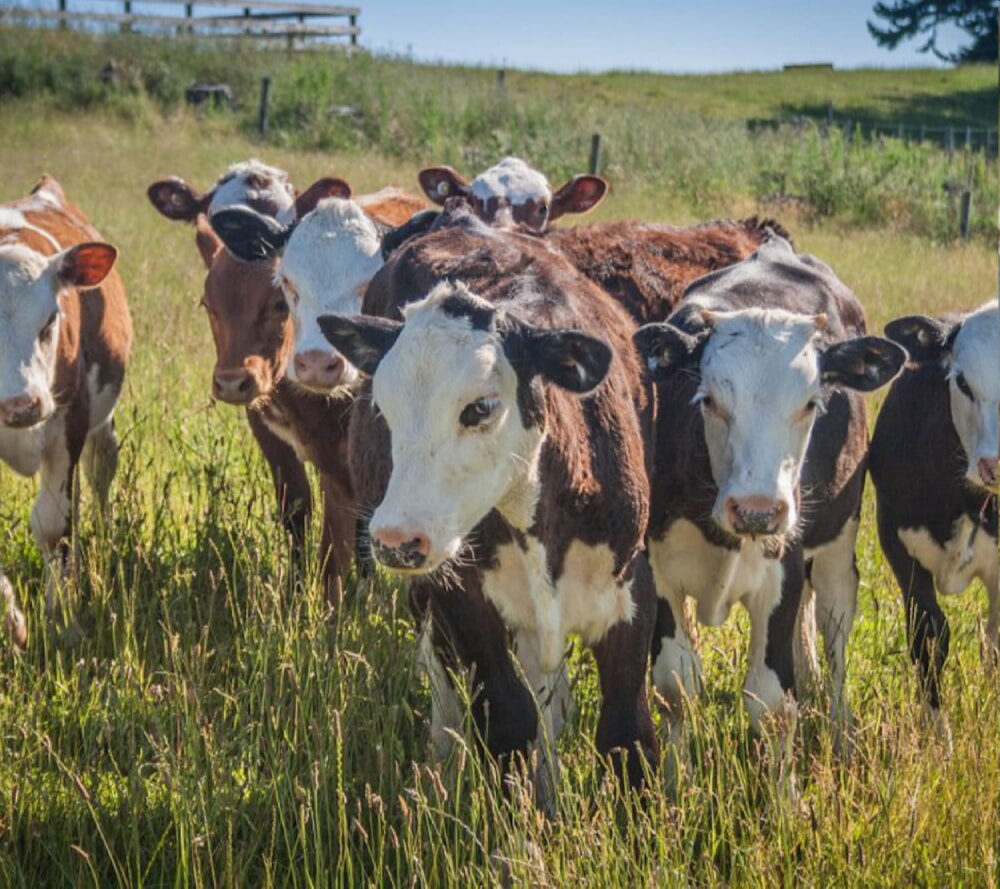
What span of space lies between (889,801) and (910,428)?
2188 millimetres

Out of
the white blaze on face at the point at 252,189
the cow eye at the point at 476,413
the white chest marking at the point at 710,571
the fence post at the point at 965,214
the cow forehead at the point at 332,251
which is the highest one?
the fence post at the point at 965,214

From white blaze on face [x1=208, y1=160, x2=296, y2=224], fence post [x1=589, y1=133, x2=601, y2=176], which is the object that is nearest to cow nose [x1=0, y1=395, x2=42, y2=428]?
white blaze on face [x1=208, y1=160, x2=296, y2=224]

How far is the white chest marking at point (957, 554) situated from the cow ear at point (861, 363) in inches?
39.6

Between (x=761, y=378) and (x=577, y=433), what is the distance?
0.67 metres

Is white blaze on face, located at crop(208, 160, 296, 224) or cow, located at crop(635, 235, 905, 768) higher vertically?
white blaze on face, located at crop(208, 160, 296, 224)

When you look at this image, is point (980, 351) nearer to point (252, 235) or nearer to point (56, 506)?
point (252, 235)

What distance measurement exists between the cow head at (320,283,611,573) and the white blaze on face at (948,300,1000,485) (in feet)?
5.68

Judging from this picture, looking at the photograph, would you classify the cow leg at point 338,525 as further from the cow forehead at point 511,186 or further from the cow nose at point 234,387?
the cow forehead at point 511,186

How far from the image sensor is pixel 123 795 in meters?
4.14

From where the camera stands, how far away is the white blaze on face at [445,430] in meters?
3.56

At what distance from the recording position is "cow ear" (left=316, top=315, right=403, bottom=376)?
390cm

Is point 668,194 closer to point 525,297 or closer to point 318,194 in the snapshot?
point 318,194

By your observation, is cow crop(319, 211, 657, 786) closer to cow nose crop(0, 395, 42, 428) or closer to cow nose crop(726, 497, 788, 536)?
cow nose crop(726, 497, 788, 536)

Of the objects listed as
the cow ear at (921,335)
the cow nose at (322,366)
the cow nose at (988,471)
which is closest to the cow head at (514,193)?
the cow nose at (322,366)
